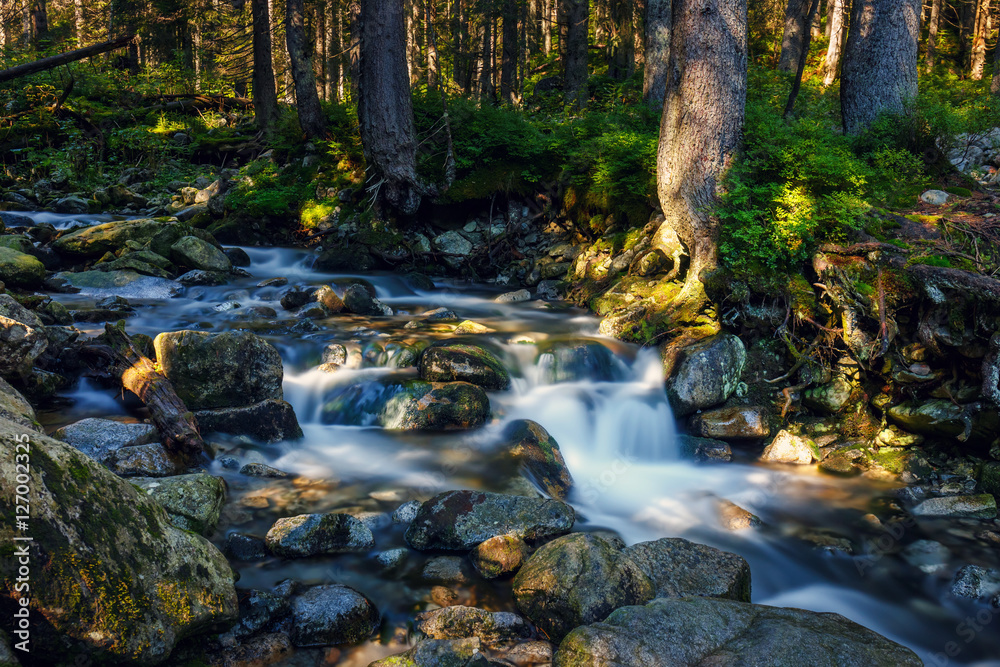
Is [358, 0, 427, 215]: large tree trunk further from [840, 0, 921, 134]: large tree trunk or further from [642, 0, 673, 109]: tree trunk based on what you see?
[840, 0, 921, 134]: large tree trunk

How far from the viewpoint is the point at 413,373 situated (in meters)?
7.39

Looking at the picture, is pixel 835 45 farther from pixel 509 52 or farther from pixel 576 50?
pixel 509 52

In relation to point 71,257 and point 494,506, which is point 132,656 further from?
point 71,257

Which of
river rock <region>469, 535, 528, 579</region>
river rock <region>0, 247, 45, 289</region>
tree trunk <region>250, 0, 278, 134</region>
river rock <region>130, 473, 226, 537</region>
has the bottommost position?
river rock <region>469, 535, 528, 579</region>

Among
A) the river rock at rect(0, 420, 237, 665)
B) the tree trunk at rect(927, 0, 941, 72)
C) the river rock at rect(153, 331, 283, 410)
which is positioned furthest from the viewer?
the tree trunk at rect(927, 0, 941, 72)

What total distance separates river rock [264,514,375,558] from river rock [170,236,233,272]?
8119mm

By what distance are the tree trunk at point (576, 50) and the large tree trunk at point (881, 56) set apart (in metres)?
7.16

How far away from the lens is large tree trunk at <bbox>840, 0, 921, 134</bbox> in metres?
9.08

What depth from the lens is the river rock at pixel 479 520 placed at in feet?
15.0

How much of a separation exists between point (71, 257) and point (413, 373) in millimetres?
7966

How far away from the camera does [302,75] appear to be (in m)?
14.5

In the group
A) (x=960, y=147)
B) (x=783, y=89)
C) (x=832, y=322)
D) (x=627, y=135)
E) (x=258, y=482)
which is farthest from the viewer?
(x=783, y=89)

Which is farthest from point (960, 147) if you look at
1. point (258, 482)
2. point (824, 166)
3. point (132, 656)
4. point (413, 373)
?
point (132, 656)

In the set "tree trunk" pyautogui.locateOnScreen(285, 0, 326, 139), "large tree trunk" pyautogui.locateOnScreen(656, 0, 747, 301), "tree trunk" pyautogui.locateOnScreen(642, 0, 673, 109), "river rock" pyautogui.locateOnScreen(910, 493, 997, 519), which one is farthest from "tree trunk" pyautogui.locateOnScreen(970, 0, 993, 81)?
"tree trunk" pyautogui.locateOnScreen(285, 0, 326, 139)
